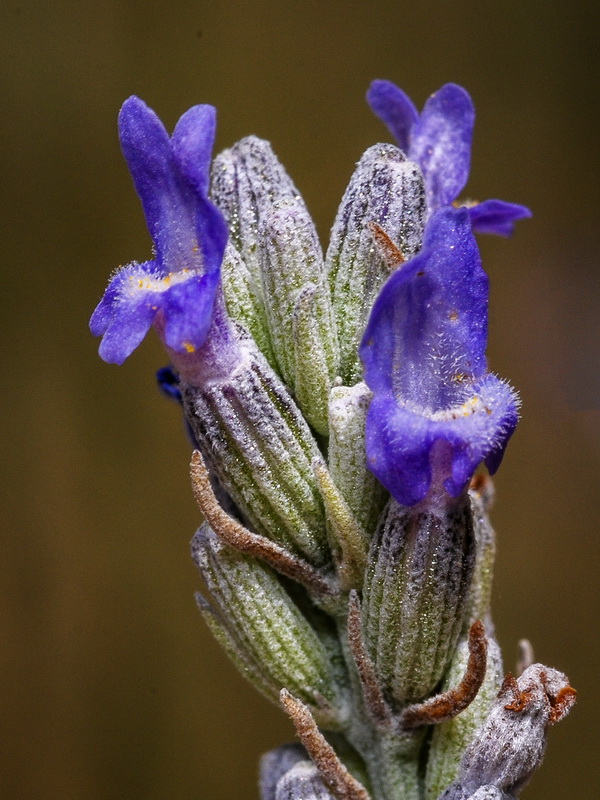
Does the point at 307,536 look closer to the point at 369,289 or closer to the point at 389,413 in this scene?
the point at 389,413

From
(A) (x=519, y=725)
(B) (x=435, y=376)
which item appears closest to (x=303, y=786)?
(A) (x=519, y=725)

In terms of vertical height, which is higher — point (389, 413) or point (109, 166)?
point (109, 166)

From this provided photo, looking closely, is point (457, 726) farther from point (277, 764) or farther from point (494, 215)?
point (494, 215)

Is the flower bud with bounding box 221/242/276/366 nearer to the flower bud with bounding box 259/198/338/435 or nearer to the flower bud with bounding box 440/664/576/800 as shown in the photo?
the flower bud with bounding box 259/198/338/435

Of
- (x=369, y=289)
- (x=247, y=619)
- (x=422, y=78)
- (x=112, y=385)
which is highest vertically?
(x=422, y=78)

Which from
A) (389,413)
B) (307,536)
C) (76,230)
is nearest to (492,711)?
(307,536)

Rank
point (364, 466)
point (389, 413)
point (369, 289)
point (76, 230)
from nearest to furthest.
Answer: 1. point (389, 413)
2. point (364, 466)
3. point (369, 289)
4. point (76, 230)

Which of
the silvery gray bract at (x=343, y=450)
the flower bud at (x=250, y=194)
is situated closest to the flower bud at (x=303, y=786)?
the silvery gray bract at (x=343, y=450)
